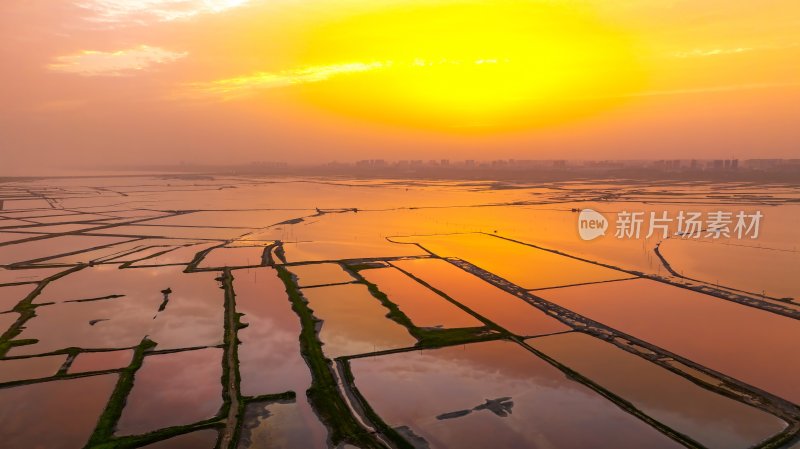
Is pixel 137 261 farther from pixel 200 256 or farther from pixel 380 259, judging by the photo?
pixel 380 259

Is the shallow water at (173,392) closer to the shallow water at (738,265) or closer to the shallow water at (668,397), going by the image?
the shallow water at (668,397)

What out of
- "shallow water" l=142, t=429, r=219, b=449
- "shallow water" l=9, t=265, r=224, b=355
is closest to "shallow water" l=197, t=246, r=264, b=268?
"shallow water" l=9, t=265, r=224, b=355

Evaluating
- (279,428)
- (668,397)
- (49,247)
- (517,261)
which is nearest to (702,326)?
(668,397)

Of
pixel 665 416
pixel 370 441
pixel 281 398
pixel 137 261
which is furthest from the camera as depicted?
pixel 137 261

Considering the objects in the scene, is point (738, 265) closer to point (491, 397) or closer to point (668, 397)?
point (668, 397)

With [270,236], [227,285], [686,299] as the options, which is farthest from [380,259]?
[686,299]

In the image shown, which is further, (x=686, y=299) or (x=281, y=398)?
(x=686, y=299)

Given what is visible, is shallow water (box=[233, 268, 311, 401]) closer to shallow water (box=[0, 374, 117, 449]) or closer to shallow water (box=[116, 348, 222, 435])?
shallow water (box=[116, 348, 222, 435])
